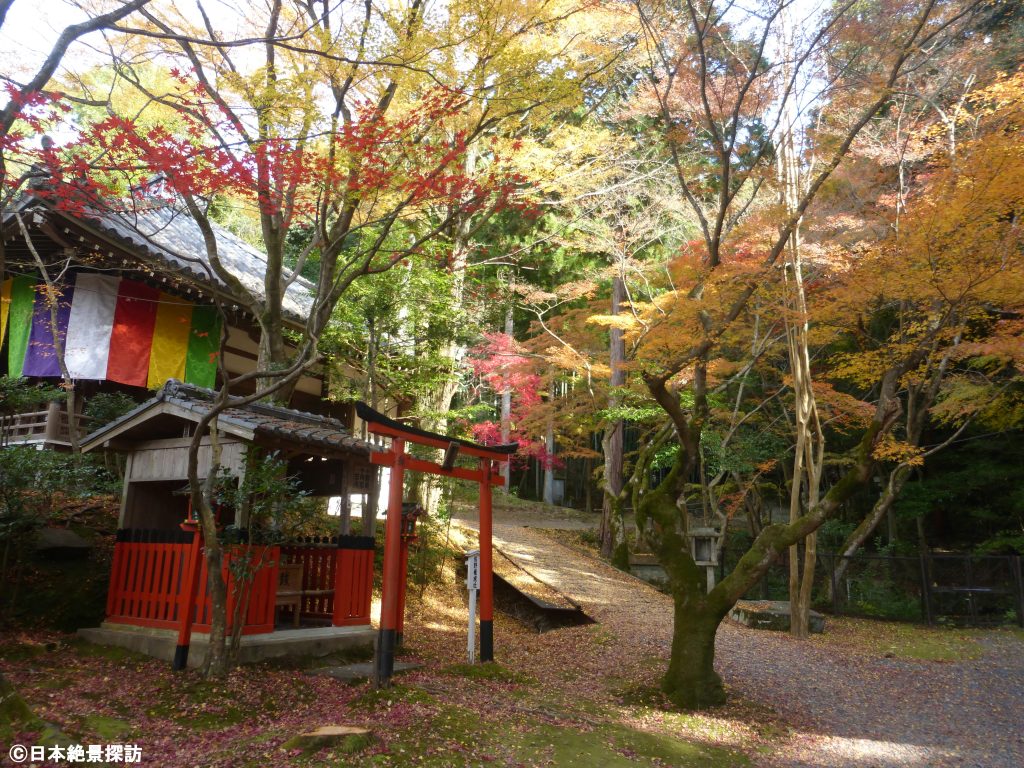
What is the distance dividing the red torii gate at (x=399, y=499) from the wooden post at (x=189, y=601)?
1.82m

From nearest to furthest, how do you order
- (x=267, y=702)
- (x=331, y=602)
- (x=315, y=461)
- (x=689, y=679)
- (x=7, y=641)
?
A: (x=267, y=702), (x=7, y=641), (x=689, y=679), (x=331, y=602), (x=315, y=461)

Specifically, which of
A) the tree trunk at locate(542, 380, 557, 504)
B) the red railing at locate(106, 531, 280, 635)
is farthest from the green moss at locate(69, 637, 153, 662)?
the tree trunk at locate(542, 380, 557, 504)

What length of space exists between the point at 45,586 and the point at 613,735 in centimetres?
639

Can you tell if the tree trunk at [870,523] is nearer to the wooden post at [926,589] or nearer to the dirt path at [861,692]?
the wooden post at [926,589]

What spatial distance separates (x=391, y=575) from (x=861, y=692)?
6114 mm

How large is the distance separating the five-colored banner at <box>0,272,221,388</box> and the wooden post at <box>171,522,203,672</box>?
15.8ft

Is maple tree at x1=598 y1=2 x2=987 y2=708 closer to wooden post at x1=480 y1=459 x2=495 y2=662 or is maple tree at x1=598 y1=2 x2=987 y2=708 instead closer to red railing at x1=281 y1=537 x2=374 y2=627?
wooden post at x1=480 y1=459 x2=495 y2=662

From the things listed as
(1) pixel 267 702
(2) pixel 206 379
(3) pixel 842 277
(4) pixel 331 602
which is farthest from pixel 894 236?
(2) pixel 206 379

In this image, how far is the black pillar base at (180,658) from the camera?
623 centimetres

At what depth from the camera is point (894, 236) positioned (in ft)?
37.3

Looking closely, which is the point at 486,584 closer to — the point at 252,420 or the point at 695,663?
the point at 695,663

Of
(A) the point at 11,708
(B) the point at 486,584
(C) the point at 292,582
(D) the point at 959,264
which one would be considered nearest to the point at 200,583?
(C) the point at 292,582

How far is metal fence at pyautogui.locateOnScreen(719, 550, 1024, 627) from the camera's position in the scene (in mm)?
13602

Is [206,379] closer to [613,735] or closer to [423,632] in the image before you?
[423,632]
